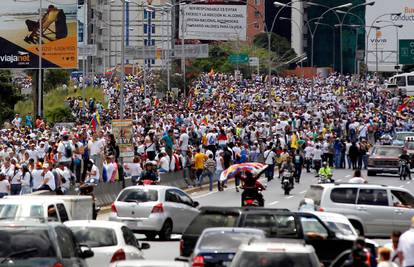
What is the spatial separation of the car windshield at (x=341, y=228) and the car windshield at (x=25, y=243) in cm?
909

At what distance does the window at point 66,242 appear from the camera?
18422 mm

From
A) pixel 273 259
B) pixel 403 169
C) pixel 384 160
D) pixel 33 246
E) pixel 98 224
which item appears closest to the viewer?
pixel 273 259

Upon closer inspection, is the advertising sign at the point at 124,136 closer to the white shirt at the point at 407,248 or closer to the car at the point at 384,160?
the car at the point at 384,160

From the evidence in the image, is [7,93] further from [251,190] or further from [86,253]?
[86,253]

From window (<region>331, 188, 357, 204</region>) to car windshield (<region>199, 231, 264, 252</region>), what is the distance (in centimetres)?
1039

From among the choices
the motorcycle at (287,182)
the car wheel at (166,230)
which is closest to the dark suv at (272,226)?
the car wheel at (166,230)

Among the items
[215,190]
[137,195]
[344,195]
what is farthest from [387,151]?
[137,195]

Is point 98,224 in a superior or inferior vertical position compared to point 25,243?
inferior

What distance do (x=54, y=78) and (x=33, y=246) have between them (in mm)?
107201

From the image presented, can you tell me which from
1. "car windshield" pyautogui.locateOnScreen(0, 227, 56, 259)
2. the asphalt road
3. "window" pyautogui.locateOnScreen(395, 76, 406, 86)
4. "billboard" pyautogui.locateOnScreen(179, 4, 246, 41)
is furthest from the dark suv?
"billboard" pyautogui.locateOnScreen(179, 4, 246, 41)

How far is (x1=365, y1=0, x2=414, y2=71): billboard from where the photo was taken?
142500 millimetres

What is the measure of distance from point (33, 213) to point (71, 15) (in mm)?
57585

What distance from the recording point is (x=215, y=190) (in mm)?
49969

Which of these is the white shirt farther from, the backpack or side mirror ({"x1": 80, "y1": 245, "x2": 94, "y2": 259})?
the backpack
